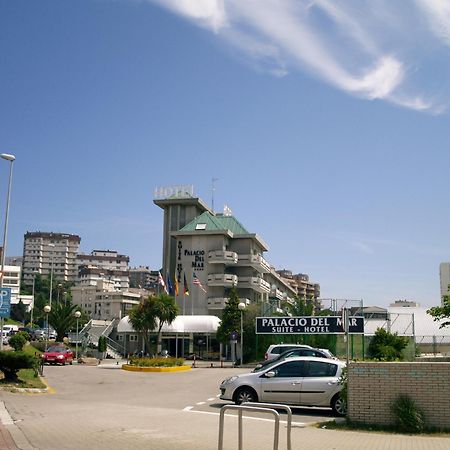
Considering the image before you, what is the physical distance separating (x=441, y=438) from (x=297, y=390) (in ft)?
15.7

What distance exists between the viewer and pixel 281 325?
131ft

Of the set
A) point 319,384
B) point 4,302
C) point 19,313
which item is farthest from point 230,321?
point 19,313

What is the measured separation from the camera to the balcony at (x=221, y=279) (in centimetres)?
6844

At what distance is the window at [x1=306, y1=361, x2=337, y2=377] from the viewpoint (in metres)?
15.7

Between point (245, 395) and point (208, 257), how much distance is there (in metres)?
53.5

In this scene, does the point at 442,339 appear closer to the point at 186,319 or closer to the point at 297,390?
the point at 186,319

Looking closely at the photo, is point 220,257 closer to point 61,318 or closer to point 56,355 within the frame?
point 61,318

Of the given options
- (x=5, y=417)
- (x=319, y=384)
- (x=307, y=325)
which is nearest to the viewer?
(x=5, y=417)

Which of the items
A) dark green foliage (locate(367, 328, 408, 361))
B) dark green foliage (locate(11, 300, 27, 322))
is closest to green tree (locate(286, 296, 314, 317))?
dark green foliage (locate(367, 328, 408, 361))

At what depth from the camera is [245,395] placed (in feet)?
53.0

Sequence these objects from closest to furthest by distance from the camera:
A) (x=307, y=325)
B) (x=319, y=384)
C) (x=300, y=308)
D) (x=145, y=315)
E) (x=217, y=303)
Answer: (x=319, y=384), (x=307, y=325), (x=145, y=315), (x=300, y=308), (x=217, y=303)

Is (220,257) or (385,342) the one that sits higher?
(220,257)

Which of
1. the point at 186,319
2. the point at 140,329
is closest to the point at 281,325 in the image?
the point at 140,329

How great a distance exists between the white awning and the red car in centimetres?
1644
